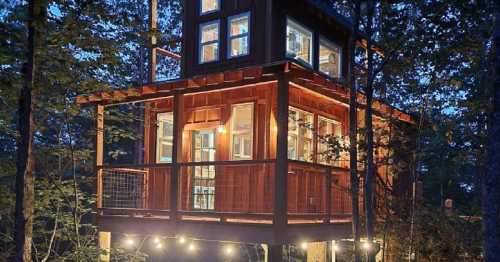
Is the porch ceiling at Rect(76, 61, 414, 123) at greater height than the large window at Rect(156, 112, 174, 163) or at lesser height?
greater

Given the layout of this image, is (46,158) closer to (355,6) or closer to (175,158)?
(175,158)

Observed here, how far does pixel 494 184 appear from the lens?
245 inches

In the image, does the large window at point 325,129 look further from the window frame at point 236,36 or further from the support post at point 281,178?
the support post at point 281,178

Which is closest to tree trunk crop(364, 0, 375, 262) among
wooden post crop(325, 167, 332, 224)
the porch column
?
wooden post crop(325, 167, 332, 224)

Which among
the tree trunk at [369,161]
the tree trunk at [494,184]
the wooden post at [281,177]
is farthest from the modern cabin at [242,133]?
the tree trunk at [494,184]

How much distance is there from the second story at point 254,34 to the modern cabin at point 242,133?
24mm

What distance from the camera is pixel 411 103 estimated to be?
9.73 m

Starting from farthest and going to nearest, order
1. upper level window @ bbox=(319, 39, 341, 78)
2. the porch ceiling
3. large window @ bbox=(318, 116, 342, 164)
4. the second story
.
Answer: upper level window @ bbox=(319, 39, 341, 78)
large window @ bbox=(318, 116, 342, 164)
the second story
the porch ceiling

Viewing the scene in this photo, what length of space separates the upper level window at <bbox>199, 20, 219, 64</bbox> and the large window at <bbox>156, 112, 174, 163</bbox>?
5.48 feet

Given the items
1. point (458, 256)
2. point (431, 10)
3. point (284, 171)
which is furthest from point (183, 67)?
point (458, 256)

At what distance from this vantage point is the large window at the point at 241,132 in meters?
10.1

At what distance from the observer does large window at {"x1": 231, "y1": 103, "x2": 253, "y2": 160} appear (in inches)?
400

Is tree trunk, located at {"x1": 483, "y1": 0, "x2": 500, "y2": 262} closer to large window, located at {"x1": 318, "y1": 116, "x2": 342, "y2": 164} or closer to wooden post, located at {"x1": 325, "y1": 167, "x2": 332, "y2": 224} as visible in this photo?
wooden post, located at {"x1": 325, "y1": 167, "x2": 332, "y2": 224}

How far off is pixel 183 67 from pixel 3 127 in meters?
4.00
